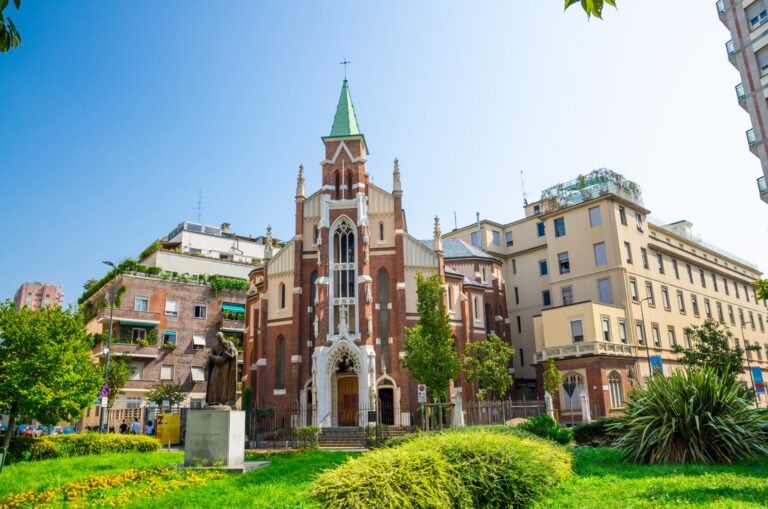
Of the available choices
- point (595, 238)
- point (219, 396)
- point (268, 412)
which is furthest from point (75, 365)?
point (595, 238)

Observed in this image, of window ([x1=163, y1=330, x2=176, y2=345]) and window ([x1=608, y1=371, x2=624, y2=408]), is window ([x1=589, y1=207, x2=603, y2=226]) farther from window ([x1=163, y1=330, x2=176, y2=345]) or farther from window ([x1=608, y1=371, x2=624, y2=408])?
window ([x1=163, y1=330, x2=176, y2=345])

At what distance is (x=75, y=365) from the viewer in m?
24.3

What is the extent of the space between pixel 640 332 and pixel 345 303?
23.4 meters

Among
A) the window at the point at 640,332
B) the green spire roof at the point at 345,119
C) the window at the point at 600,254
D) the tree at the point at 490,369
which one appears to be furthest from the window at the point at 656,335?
the green spire roof at the point at 345,119

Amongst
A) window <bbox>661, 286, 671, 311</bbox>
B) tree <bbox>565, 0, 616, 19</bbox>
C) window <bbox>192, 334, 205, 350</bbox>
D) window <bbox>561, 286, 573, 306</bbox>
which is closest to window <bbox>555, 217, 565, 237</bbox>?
window <bbox>561, 286, 573, 306</bbox>

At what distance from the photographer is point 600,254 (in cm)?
4609

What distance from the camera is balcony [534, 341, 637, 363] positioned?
40000 millimetres

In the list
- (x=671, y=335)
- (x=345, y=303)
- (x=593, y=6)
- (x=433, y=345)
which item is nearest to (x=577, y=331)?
(x=671, y=335)

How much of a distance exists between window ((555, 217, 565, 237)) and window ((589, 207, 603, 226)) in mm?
2724

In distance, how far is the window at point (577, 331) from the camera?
41438mm

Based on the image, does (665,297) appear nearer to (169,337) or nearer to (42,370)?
(169,337)

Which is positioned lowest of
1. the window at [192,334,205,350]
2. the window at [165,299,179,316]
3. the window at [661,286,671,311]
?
the window at [192,334,205,350]

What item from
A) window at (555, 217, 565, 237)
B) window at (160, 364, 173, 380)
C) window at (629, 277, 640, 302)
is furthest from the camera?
window at (160, 364, 173, 380)

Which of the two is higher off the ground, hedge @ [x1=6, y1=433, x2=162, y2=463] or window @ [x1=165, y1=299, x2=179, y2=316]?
window @ [x1=165, y1=299, x2=179, y2=316]
